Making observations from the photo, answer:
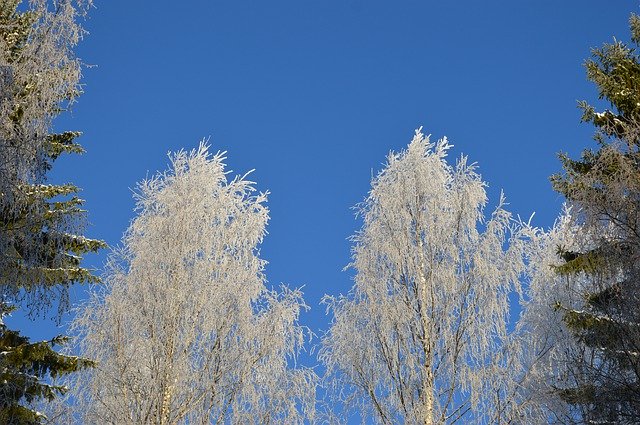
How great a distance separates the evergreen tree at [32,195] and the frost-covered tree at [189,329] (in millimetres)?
799

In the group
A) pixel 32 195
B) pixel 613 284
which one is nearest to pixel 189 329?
pixel 32 195

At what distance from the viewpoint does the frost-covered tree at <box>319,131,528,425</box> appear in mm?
10648

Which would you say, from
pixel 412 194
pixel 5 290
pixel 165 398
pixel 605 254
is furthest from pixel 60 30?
pixel 605 254

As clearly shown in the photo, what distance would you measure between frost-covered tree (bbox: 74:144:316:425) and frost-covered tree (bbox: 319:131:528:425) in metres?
1.03

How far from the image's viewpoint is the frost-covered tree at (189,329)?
34.5 feet

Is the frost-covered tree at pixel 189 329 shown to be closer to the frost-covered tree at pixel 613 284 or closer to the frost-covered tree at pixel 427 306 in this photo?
the frost-covered tree at pixel 427 306

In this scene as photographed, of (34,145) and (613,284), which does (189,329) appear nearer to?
(34,145)

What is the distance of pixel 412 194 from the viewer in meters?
12.6

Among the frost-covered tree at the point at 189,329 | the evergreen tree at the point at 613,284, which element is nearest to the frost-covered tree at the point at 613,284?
the evergreen tree at the point at 613,284

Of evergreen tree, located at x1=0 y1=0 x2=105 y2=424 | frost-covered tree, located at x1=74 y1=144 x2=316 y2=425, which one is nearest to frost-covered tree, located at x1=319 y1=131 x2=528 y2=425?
frost-covered tree, located at x1=74 y1=144 x2=316 y2=425

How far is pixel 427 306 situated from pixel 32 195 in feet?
19.9

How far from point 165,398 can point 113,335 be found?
1.36 metres

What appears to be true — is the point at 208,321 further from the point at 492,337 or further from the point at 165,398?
the point at 492,337

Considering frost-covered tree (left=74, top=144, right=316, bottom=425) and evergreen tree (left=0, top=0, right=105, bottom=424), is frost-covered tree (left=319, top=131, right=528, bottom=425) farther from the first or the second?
evergreen tree (left=0, top=0, right=105, bottom=424)
